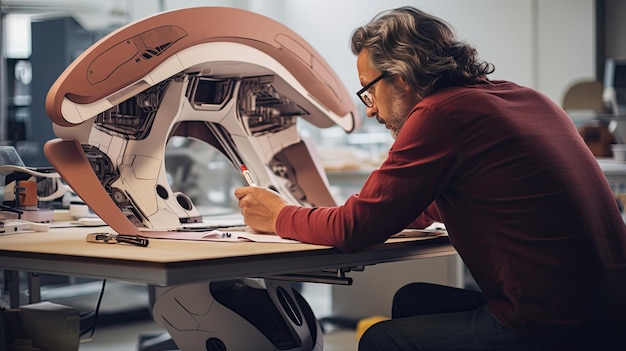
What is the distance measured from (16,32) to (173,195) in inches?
110

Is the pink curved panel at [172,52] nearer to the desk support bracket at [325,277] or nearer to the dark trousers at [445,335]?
the desk support bracket at [325,277]

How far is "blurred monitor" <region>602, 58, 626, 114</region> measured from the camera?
422cm

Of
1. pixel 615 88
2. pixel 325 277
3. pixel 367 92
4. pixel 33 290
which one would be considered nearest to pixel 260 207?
pixel 325 277

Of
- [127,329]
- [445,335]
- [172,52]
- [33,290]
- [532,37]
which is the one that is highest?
[532,37]

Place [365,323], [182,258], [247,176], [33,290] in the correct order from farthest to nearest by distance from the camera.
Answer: [365,323] < [33,290] < [247,176] < [182,258]

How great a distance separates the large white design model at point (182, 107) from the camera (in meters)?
1.81

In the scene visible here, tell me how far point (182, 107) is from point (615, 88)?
287 centimetres

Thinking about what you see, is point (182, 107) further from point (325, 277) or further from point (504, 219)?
point (504, 219)

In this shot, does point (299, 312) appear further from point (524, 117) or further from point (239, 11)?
point (524, 117)

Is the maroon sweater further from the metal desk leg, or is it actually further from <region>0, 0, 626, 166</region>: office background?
<region>0, 0, 626, 166</region>: office background

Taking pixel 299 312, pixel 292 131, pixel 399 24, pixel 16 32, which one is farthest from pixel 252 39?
pixel 16 32

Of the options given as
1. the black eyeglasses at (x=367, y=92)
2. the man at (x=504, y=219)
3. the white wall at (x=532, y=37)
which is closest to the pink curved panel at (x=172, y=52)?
the black eyeglasses at (x=367, y=92)

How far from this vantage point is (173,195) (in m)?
2.15

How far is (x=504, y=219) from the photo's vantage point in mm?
1549
